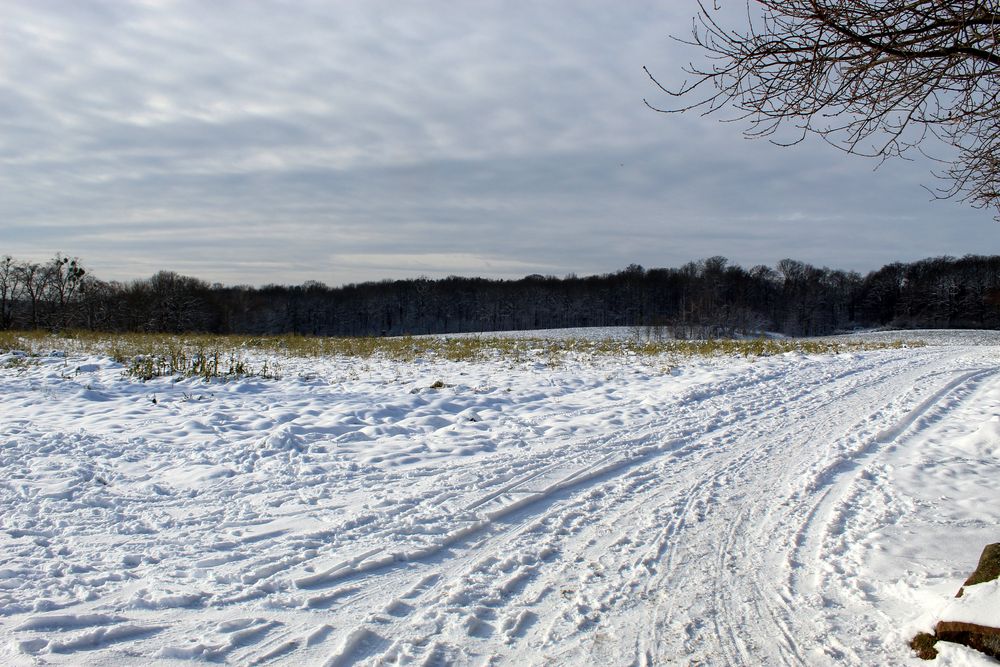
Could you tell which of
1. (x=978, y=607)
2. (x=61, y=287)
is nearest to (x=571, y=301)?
(x=61, y=287)

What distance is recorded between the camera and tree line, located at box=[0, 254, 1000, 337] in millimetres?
61000

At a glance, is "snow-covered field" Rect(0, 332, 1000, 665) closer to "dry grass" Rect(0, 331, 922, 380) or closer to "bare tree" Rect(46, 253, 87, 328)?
"dry grass" Rect(0, 331, 922, 380)

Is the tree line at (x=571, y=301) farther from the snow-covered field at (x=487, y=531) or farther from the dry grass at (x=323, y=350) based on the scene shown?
the snow-covered field at (x=487, y=531)

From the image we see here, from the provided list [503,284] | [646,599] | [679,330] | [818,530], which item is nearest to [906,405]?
[818,530]

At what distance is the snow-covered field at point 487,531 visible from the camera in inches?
110

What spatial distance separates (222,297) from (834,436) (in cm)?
8206

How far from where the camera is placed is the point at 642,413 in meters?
8.33

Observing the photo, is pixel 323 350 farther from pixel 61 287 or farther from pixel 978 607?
pixel 61 287

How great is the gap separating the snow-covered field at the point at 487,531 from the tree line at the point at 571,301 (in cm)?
4882

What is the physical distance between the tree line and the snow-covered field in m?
48.8

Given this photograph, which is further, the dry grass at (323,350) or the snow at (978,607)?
the dry grass at (323,350)

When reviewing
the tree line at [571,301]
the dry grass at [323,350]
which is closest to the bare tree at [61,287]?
the tree line at [571,301]

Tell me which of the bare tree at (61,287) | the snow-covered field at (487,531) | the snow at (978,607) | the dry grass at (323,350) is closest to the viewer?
the snow at (978,607)

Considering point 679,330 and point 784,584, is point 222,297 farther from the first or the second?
point 784,584
